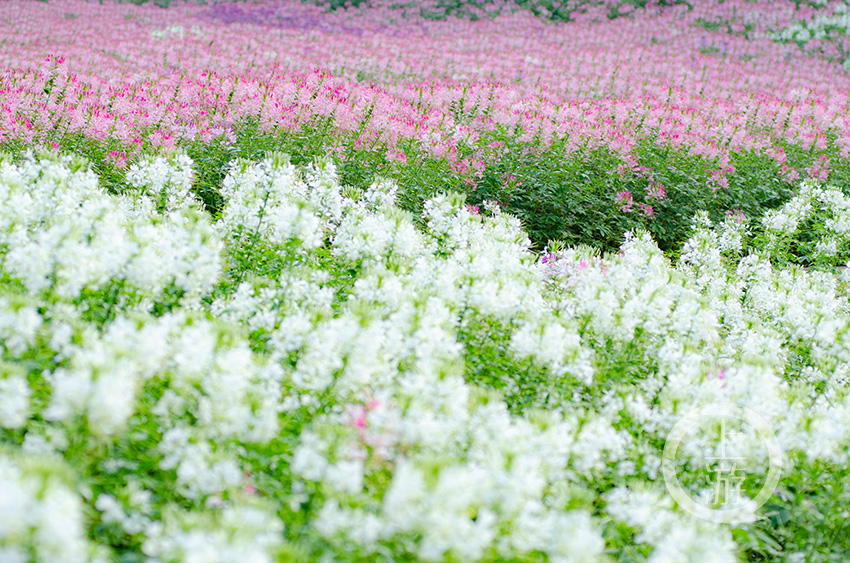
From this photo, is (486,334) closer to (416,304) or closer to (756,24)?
(416,304)

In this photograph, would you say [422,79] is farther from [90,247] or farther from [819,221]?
[90,247]

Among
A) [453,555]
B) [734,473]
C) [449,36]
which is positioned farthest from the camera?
[449,36]

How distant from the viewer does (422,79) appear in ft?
42.8

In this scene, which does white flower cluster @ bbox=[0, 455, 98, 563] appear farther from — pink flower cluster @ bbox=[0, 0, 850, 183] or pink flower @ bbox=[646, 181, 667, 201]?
pink flower @ bbox=[646, 181, 667, 201]

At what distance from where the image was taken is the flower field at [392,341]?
239 centimetres

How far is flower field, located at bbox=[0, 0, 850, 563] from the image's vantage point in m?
2.39

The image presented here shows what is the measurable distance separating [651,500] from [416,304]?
1378 mm

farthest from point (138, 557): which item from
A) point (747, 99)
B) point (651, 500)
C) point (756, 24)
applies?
point (756, 24)

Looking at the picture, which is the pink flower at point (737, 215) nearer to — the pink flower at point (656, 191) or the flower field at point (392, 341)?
the flower field at point (392, 341)

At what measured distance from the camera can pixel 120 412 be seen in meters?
2.31

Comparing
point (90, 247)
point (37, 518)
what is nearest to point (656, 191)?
point (90, 247)

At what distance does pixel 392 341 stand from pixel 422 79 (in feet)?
34.5

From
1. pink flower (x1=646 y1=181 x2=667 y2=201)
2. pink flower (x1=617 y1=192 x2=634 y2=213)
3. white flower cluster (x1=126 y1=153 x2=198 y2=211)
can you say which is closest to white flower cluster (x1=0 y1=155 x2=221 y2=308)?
white flower cluster (x1=126 y1=153 x2=198 y2=211)

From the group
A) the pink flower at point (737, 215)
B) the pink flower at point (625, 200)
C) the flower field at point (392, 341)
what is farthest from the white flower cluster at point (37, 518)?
the pink flower at point (737, 215)
